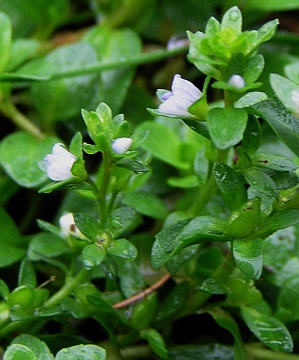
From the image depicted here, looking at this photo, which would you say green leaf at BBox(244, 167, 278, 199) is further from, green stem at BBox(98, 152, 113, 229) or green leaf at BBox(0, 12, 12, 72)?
green leaf at BBox(0, 12, 12, 72)

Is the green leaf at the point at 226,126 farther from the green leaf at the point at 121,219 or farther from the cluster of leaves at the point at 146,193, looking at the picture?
the green leaf at the point at 121,219

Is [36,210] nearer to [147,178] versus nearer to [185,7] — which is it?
[147,178]

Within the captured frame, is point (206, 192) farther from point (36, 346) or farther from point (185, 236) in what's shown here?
point (36, 346)

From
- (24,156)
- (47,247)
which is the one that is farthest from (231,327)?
(24,156)

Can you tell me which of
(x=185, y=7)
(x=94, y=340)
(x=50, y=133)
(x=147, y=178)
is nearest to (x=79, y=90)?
(x=50, y=133)

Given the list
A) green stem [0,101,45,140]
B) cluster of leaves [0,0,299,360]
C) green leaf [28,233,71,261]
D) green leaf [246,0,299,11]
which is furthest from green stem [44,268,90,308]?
green leaf [246,0,299,11]

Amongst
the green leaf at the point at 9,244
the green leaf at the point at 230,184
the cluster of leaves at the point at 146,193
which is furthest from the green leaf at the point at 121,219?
the green leaf at the point at 9,244
